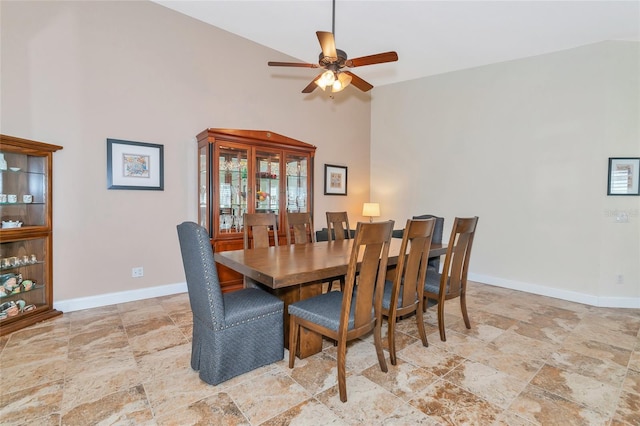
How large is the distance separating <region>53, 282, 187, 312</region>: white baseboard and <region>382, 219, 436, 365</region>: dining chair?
267 cm

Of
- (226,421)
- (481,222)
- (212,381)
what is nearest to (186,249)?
(212,381)

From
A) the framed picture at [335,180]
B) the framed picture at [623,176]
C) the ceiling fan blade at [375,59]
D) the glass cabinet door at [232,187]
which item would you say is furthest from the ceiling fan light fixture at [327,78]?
the framed picture at [623,176]

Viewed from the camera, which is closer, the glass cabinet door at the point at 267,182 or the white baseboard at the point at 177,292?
the white baseboard at the point at 177,292

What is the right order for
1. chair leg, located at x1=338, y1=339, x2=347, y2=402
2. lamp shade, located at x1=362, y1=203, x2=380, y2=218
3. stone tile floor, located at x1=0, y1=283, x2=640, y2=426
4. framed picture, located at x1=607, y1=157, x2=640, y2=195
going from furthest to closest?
1. lamp shade, located at x1=362, y1=203, x2=380, y2=218
2. framed picture, located at x1=607, y1=157, x2=640, y2=195
3. chair leg, located at x1=338, y1=339, x2=347, y2=402
4. stone tile floor, located at x1=0, y1=283, x2=640, y2=426

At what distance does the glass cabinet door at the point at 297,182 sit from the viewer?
4.38m

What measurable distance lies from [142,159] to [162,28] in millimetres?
1510

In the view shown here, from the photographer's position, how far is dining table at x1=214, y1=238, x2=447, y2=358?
1834 mm

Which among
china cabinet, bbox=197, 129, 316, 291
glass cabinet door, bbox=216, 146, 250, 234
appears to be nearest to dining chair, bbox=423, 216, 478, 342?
china cabinet, bbox=197, 129, 316, 291

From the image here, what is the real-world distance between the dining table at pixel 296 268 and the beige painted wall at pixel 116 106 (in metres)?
1.66

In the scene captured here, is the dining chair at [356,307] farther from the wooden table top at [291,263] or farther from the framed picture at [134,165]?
the framed picture at [134,165]

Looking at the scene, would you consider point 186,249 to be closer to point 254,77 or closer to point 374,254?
point 374,254

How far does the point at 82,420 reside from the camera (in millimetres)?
1620

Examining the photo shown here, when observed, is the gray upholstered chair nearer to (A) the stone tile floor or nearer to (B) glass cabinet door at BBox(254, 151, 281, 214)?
(A) the stone tile floor

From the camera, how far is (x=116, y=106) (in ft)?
10.8
